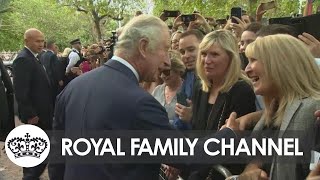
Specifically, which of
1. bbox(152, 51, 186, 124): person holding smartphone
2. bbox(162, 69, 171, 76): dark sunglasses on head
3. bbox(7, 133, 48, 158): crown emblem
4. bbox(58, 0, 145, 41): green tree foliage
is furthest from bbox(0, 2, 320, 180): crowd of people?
bbox(58, 0, 145, 41): green tree foliage

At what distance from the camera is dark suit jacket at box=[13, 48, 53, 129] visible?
6438 millimetres

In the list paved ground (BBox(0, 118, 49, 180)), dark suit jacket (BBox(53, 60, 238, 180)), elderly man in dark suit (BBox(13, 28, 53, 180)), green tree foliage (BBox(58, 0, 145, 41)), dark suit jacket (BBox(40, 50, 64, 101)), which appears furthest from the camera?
green tree foliage (BBox(58, 0, 145, 41))

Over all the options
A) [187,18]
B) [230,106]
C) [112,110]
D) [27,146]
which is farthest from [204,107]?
[187,18]

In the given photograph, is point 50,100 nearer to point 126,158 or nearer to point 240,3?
point 126,158

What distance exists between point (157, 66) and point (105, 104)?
38 cm

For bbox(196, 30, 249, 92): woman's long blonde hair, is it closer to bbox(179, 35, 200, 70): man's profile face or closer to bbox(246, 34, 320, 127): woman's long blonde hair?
bbox(246, 34, 320, 127): woman's long blonde hair

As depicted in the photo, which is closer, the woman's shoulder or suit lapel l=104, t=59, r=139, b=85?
suit lapel l=104, t=59, r=139, b=85

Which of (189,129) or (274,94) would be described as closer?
(274,94)

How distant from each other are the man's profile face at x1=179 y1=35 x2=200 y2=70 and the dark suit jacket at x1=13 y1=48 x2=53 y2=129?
2670 millimetres

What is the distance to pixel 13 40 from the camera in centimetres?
5409

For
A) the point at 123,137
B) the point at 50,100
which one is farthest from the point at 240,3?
the point at 123,137

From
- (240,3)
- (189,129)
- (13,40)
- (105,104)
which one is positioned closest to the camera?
(105,104)

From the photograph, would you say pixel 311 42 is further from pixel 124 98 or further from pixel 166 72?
pixel 124 98

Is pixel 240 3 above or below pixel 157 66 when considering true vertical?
below
